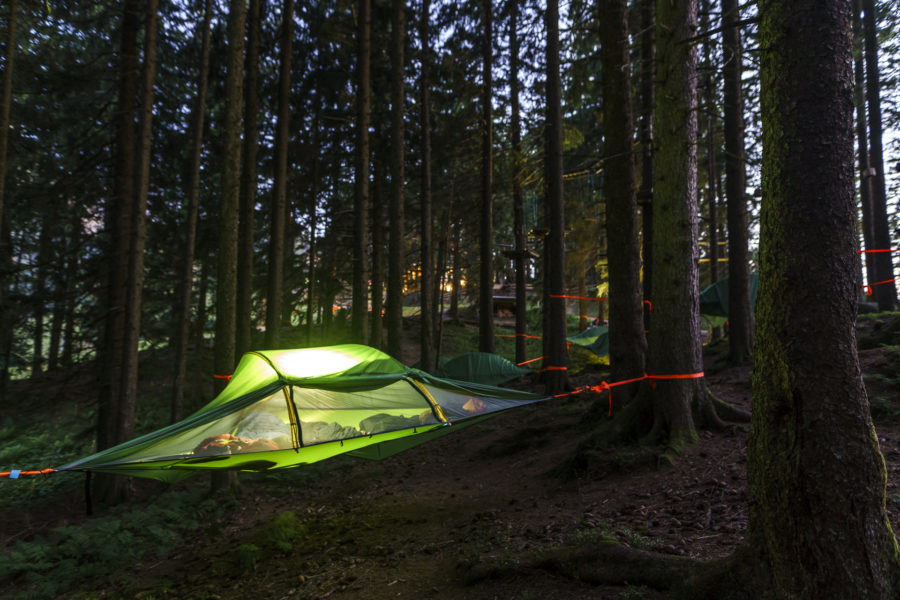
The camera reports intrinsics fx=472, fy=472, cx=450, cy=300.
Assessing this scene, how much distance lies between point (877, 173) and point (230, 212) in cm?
1498

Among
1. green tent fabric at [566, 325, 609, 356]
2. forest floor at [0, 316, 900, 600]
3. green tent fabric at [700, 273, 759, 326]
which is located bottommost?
forest floor at [0, 316, 900, 600]

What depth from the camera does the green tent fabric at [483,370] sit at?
11141 millimetres

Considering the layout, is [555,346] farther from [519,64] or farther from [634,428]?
[519,64]

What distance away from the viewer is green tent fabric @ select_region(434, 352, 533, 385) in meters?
11.1

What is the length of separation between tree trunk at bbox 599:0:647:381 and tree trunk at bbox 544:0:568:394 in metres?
2.15

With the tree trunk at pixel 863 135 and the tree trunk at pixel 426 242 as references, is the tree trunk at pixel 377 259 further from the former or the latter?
the tree trunk at pixel 863 135

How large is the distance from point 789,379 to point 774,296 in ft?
1.23

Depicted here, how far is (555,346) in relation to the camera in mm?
8844

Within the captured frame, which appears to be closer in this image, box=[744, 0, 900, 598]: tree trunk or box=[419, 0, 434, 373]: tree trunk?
box=[744, 0, 900, 598]: tree trunk

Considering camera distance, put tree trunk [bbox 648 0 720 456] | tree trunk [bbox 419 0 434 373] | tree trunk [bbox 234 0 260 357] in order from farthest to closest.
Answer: tree trunk [bbox 419 0 434 373] < tree trunk [bbox 234 0 260 357] < tree trunk [bbox 648 0 720 456]

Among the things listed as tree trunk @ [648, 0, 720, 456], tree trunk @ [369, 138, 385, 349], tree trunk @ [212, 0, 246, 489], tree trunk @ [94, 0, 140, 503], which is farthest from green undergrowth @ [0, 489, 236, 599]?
tree trunk @ [648, 0, 720, 456]

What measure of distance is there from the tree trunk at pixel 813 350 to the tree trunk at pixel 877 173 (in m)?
12.7

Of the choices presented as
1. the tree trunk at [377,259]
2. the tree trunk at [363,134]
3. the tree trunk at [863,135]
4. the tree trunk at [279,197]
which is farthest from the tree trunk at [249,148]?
the tree trunk at [863,135]

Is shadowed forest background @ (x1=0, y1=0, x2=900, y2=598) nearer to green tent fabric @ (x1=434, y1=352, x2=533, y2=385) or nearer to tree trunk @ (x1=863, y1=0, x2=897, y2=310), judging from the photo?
tree trunk @ (x1=863, y1=0, x2=897, y2=310)
